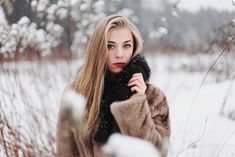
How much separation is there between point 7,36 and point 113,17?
5.66 ft

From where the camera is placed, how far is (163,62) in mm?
6062

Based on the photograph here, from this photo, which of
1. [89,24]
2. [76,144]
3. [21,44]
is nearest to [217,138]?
[89,24]

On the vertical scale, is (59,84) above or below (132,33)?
below

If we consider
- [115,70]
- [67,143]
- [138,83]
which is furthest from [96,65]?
[67,143]

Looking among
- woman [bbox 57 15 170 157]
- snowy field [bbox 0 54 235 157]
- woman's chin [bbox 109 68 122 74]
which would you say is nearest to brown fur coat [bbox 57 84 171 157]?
woman [bbox 57 15 170 157]

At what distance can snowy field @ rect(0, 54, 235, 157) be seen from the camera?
3.27 meters

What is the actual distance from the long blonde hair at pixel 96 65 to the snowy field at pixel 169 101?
0.55 meters

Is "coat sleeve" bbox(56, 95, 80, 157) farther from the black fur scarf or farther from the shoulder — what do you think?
the shoulder

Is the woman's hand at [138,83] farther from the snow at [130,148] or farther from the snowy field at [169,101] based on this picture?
the snowy field at [169,101]

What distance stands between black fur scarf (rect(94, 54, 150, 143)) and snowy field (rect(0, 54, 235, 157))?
50 centimetres

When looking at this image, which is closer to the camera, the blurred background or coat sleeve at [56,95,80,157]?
coat sleeve at [56,95,80,157]

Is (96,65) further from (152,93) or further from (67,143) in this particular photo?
(67,143)

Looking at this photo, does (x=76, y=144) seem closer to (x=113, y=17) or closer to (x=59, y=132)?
(x=59, y=132)

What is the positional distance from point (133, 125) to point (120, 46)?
30 centimetres
